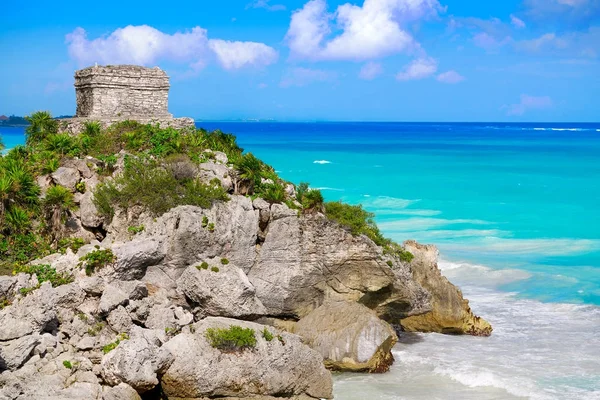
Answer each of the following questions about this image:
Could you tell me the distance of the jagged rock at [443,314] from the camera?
1838cm

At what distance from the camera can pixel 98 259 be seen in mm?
14773

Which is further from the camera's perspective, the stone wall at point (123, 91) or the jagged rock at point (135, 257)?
the stone wall at point (123, 91)

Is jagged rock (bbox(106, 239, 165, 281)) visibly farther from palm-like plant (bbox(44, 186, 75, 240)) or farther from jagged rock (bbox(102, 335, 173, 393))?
jagged rock (bbox(102, 335, 173, 393))

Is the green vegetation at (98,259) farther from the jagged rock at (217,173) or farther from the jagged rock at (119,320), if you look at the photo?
the jagged rock at (217,173)

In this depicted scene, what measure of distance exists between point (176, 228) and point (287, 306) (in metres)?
2.99

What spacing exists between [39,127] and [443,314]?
38.7 ft

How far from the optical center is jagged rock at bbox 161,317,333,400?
12828 millimetres

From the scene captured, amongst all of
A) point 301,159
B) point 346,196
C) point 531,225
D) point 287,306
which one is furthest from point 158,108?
point 301,159

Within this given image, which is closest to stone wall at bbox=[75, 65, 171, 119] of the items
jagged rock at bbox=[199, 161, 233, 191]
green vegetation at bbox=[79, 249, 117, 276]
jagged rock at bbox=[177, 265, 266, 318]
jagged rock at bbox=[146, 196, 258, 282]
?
jagged rock at bbox=[199, 161, 233, 191]

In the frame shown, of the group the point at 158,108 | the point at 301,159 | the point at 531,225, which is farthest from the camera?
the point at 301,159

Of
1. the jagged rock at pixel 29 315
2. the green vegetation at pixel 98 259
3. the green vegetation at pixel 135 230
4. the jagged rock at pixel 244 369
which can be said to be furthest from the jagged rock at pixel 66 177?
the jagged rock at pixel 244 369

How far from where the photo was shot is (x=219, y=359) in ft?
43.0

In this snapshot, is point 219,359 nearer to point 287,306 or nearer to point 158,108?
point 287,306

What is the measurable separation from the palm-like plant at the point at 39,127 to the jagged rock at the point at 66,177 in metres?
2.57
